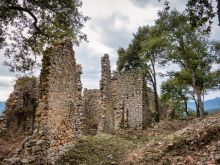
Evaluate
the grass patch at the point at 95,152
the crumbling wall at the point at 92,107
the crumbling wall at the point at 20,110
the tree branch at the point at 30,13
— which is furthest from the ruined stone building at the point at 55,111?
the crumbling wall at the point at 92,107

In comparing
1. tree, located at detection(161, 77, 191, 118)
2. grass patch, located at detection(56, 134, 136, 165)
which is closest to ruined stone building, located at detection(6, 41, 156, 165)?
grass patch, located at detection(56, 134, 136, 165)

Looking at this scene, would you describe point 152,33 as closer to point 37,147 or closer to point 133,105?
point 133,105

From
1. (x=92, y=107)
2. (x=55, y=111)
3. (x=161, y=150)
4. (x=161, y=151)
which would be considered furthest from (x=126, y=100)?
(x=161, y=151)

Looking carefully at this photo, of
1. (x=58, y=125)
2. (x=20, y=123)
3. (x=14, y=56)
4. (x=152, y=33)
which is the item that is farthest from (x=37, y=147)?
(x=152, y=33)

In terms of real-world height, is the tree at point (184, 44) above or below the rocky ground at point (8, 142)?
above

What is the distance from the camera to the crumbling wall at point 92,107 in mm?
35375

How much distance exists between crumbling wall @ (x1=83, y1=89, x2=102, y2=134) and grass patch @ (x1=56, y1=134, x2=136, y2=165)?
16.0 metres

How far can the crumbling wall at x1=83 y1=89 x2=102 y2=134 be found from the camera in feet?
116

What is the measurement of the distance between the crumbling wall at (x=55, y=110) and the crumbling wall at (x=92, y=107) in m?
17.2

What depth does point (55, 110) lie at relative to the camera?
15602 millimetres

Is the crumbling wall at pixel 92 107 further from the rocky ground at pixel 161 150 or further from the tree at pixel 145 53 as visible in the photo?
the rocky ground at pixel 161 150

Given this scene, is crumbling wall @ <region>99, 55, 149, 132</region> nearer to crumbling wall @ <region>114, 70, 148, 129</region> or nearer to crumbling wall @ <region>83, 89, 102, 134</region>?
crumbling wall @ <region>114, 70, 148, 129</region>

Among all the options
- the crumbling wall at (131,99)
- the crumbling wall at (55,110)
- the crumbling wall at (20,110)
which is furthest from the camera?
the crumbling wall at (131,99)

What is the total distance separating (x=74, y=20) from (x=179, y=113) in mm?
34015
